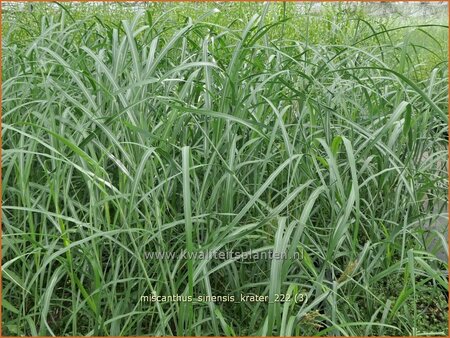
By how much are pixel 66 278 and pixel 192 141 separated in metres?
0.53

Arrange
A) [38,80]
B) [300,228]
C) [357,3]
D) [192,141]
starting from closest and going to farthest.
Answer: [300,228] → [192,141] → [38,80] → [357,3]

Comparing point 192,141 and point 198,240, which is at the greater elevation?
point 192,141

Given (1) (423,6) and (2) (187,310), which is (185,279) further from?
(1) (423,6)

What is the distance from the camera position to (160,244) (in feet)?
4.82

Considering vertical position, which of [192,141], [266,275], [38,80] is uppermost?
[38,80]

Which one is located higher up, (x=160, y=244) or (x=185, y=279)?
(x=160, y=244)

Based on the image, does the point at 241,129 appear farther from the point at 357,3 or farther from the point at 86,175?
the point at 357,3

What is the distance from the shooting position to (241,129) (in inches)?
70.6

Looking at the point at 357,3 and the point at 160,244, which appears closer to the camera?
the point at 160,244

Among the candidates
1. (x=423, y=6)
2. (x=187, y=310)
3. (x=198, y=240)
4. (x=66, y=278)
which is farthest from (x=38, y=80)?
(x=423, y=6)

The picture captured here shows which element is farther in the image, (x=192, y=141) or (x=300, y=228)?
(x=192, y=141)

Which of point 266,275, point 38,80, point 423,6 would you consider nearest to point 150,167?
point 266,275

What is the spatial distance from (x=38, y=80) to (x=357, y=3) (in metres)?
2.78

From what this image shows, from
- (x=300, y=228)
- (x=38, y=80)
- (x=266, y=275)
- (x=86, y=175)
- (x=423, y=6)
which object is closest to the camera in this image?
(x=300, y=228)
